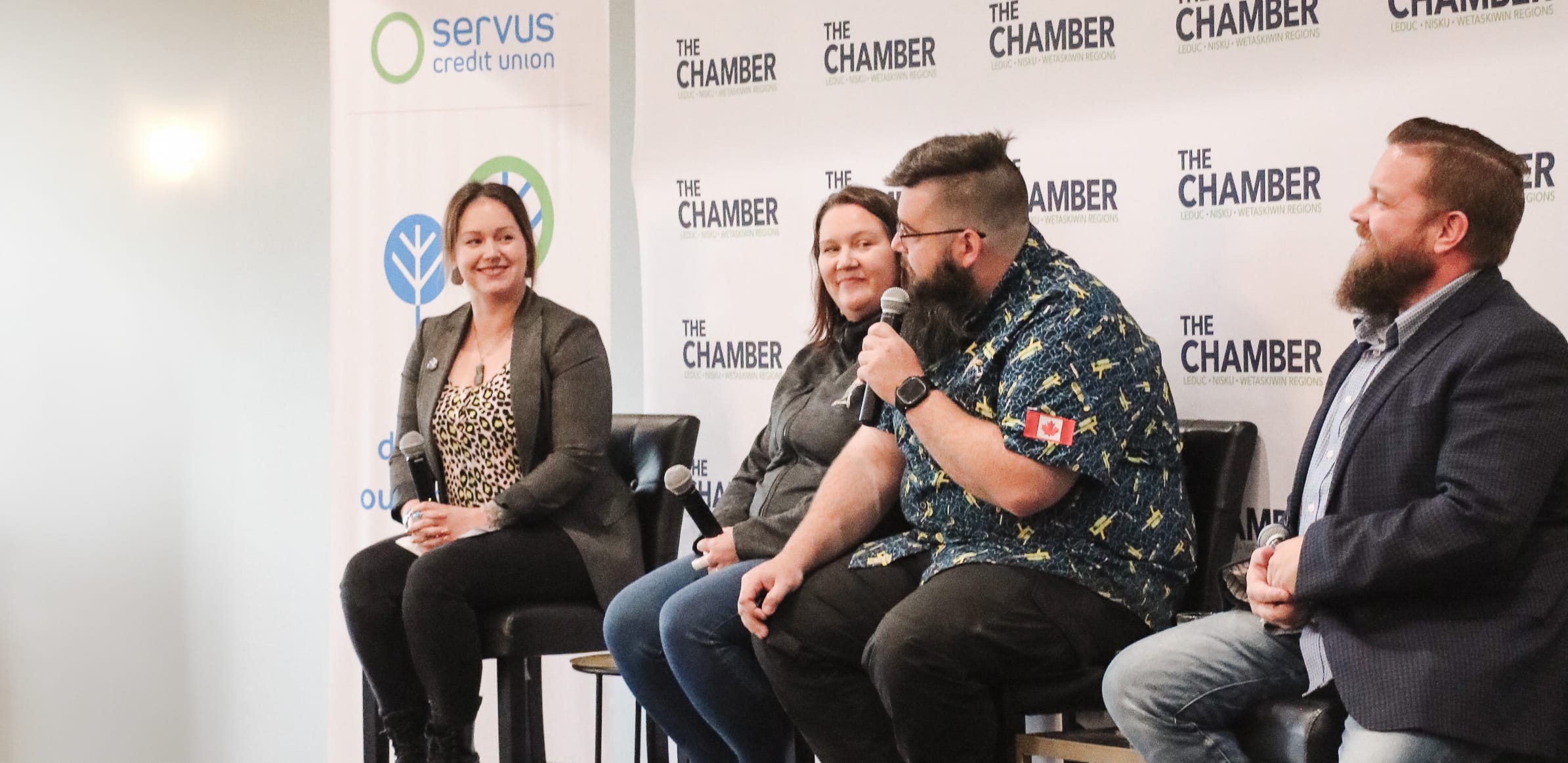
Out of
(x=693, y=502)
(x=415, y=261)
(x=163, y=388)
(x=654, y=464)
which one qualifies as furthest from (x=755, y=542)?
(x=163, y=388)

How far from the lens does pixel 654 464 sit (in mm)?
3264

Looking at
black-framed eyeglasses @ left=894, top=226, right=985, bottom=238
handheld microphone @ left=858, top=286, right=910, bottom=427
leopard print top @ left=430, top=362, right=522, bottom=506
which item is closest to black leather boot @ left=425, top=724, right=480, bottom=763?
leopard print top @ left=430, top=362, right=522, bottom=506

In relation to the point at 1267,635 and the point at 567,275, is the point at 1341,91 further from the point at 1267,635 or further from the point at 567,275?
the point at 567,275

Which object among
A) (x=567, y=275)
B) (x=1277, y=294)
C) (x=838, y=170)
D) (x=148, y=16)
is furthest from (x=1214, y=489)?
(x=148, y=16)

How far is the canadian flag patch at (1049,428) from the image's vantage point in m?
2.23

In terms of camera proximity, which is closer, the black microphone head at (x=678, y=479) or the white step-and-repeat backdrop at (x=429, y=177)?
the black microphone head at (x=678, y=479)

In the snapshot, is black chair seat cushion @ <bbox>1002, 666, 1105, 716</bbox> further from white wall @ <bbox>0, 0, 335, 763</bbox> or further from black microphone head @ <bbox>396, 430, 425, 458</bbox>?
white wall @ <bbox>0, 0, 335, 763</bbox>

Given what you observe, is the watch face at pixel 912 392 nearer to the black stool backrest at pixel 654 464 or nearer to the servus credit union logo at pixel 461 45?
the black stool backrest at pixel 654 464

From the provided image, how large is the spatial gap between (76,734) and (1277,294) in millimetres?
4091

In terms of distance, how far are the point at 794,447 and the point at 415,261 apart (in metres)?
1.54

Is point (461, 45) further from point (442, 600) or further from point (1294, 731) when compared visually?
point (1294, 731)

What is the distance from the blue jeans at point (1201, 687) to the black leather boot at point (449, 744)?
145 cm

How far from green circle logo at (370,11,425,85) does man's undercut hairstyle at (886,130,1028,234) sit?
202 cm

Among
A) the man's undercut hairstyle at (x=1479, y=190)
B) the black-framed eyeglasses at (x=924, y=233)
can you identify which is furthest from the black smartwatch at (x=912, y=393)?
the man's undercut hairstyle at (x=1479, y=190)
